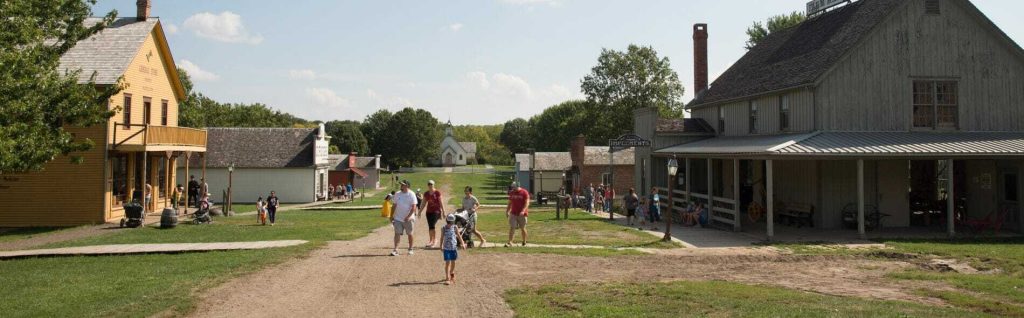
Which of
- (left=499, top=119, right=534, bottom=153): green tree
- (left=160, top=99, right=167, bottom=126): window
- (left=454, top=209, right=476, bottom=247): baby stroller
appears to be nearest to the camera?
(left=454, top=209, right=476, bottom=247): baby stroller

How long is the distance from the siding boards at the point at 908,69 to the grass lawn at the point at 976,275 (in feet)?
16.5

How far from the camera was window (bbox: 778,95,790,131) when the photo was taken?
24.0 m

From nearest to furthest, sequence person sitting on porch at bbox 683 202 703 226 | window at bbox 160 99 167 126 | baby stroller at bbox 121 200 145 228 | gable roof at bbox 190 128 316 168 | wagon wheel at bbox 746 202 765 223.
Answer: baby stroller at bbox 121 200 145 228, wagon wheel at bbox 746 202 765 223, person sitting on porch at bbox 683 202 703 226, window at bbox 160 99 167 126, gable roof at bbox 190 128 316 168

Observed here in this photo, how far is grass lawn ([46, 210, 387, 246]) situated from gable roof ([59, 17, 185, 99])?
623 centimetres

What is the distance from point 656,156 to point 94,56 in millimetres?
23021

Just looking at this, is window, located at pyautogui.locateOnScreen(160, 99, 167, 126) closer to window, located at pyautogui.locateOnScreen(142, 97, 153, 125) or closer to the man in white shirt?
window, located at pyautogui.locateOnScreen(142, 97, 153, 125)

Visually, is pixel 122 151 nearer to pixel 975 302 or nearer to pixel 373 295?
pixel 373 295

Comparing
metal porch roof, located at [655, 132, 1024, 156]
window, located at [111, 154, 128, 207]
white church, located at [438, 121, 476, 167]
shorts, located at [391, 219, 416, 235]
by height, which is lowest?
shorts, located at [391, 219, 416, 235]

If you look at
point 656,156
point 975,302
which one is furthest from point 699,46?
point 975,302

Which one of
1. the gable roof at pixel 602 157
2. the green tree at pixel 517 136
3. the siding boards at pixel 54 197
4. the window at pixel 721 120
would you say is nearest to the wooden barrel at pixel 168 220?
the siding boards at pixel 54 197

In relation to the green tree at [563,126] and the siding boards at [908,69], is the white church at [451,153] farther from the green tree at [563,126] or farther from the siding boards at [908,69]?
the siding boards at [908,69]

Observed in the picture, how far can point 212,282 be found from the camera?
12.4 meters

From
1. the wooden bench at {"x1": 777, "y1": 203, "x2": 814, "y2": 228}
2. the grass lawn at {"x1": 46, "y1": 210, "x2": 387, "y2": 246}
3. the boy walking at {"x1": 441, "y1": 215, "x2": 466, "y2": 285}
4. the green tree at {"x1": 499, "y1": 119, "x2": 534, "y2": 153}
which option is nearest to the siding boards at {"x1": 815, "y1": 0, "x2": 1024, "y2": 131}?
the wooden bench at {"x1": 777, "y1": 203, "x2": 814, "y2": 228}

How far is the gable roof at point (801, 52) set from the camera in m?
22.5
